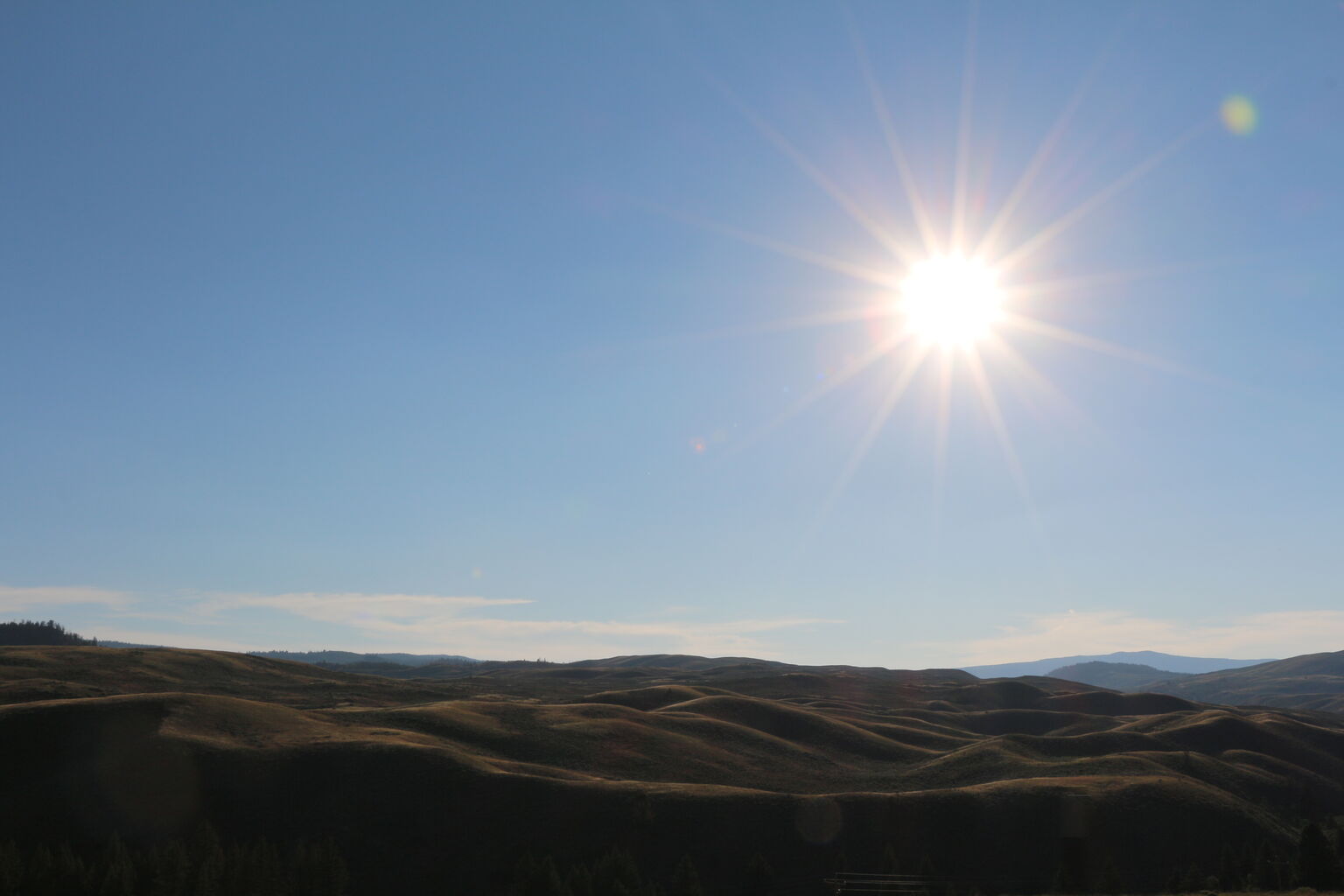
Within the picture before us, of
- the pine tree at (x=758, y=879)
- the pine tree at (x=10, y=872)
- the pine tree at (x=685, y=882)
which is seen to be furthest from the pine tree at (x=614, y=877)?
the pine tree at (x=10, y=872)

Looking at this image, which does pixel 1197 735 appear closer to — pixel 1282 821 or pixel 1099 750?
pixel 1099 750

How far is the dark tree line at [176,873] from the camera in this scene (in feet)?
157

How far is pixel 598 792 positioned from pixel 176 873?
3419cm

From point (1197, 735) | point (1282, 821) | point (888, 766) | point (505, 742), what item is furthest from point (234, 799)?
point (1197, 735)

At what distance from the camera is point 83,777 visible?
6700 centimetres

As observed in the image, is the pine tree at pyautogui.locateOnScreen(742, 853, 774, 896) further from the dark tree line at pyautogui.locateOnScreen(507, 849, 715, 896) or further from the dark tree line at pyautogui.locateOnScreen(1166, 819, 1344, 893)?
the dark tree line at pyautogui.locateOnScreen(1166, 819, 1344, 893)

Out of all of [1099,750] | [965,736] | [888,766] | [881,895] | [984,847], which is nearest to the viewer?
[881,895]

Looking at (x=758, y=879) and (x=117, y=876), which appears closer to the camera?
(x=117, y=876)

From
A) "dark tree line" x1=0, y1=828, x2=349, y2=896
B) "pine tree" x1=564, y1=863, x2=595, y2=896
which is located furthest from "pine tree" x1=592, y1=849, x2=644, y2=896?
"dark tree line" x1=0, y1=828, x2=349, y2=896

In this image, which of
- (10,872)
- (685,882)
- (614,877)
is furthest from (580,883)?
(10,872)

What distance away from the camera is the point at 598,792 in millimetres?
74000

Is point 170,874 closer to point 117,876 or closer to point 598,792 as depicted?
point 117,876

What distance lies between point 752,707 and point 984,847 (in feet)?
182

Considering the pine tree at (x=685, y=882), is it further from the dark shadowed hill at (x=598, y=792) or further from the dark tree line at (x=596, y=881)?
the dark shadowed hill at (x=598, y=792)
